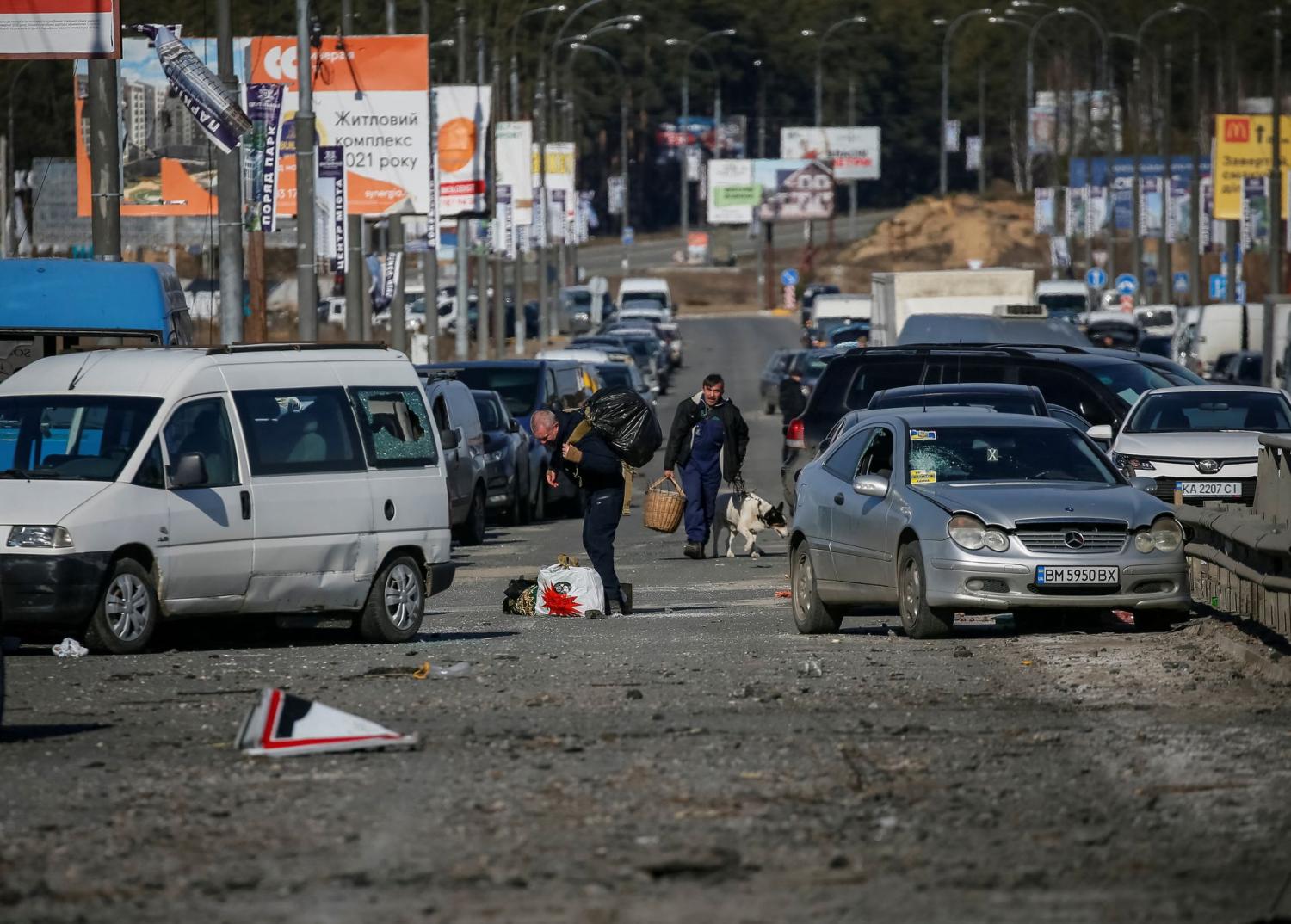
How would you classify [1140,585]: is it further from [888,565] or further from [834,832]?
[834,832]

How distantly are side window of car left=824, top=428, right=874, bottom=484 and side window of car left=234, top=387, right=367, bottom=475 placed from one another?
10.7ft

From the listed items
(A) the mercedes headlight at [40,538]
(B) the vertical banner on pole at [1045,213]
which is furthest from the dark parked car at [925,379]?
(B) the vertical banner on pole at [1045,213]

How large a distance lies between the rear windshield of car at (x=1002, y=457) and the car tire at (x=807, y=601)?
109cm

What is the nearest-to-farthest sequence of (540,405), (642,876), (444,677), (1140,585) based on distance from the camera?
(642,876) < (444,677) < (1140,585) < (540,405)

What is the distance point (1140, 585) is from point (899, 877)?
303 inches

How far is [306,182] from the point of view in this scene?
2927 cm

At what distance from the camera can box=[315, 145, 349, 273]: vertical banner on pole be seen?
32031 mm

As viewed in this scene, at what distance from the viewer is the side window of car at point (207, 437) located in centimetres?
1412

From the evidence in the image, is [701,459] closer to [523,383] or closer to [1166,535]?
[523,383]

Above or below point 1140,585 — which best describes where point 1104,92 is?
above

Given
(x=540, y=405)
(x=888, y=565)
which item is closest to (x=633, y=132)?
(x=540, y=405)

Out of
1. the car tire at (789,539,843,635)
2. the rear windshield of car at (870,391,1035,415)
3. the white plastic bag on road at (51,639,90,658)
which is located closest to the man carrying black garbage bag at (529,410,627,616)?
the car tire at (789,539,843,635)

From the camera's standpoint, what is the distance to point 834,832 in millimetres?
7711

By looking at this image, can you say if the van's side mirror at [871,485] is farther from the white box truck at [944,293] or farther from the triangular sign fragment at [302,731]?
the white box truck at [944,293]
